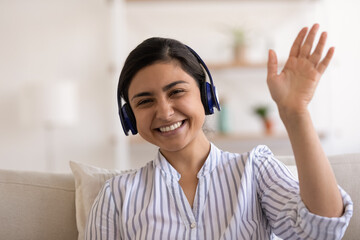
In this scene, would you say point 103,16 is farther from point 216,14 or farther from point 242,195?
point 242,195

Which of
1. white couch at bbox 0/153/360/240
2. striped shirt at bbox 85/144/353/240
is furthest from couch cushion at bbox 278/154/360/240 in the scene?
striped shirt at bbox 85/144/353/240

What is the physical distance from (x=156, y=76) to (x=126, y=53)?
265 cm

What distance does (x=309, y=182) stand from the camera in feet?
2.91

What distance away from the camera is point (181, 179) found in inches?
47.5

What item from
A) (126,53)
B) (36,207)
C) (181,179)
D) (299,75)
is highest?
(126,53)

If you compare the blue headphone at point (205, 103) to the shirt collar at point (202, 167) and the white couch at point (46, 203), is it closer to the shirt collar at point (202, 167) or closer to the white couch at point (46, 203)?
the shirt collar at point (202, 167)

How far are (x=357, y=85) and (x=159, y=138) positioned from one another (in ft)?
10.1

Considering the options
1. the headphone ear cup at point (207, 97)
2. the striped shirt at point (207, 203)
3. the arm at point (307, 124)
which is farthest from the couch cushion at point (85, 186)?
the arm at point (307, 124)

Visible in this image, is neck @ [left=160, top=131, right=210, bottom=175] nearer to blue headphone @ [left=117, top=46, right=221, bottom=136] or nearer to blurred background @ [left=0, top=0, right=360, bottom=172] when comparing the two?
blue headphone @ [left=117, top=46, right=221, bottom=136]

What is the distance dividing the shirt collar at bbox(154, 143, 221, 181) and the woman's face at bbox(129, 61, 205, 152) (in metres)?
0.06

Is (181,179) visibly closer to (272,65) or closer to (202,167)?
(202,167)

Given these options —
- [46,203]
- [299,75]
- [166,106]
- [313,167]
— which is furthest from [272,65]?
[46,203]

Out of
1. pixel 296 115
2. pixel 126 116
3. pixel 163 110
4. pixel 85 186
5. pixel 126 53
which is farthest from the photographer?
pixel 126 53

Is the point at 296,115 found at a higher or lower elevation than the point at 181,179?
higher
